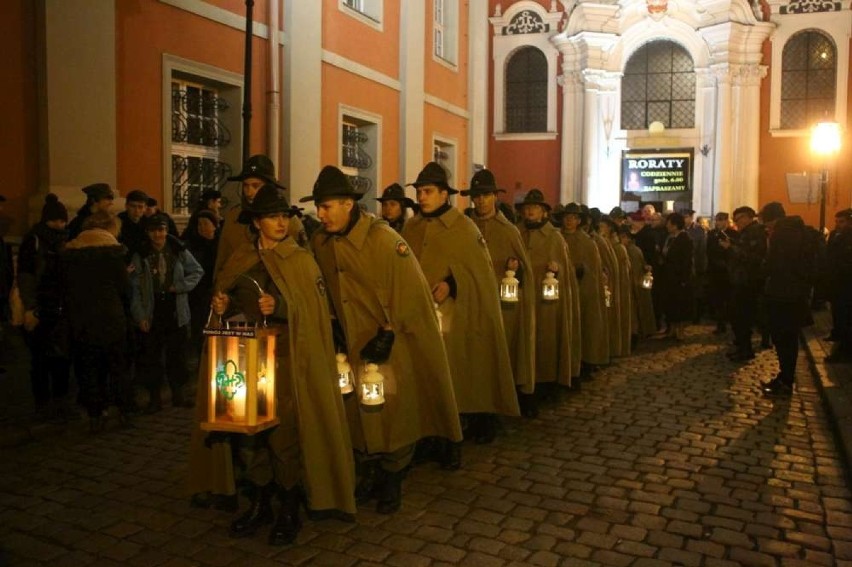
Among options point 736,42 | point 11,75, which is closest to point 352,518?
point 11,75

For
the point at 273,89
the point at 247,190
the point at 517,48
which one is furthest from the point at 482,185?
the point at 517,48

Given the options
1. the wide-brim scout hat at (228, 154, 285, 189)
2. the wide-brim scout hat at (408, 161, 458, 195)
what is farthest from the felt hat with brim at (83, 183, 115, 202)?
the wide-brim scout hat at (408, 161, 458, 195)

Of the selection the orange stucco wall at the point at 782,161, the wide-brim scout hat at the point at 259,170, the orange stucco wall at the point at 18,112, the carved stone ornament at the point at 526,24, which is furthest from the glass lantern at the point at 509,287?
the carved stone ornament at the point at 526,24

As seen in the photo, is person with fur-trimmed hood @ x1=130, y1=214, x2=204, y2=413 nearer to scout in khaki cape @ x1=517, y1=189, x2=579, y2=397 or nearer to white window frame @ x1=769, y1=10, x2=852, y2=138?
scout in khaki cape @ x1=517, y1=189, x2=579, y2=397

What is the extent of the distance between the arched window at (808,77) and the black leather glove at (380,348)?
22505 millimetres

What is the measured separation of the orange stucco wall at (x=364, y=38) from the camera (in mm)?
13883

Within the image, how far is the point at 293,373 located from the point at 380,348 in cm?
59

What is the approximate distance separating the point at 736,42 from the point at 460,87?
954 cm

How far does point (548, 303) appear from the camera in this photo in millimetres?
8102

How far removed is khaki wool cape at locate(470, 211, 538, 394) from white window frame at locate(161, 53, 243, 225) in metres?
4.99

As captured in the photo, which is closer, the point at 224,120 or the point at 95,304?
the point at 95,304

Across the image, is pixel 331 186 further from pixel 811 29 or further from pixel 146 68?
pixel 811 29

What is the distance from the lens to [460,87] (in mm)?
19172

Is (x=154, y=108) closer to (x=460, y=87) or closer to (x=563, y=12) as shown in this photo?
(x=460, y=87)
